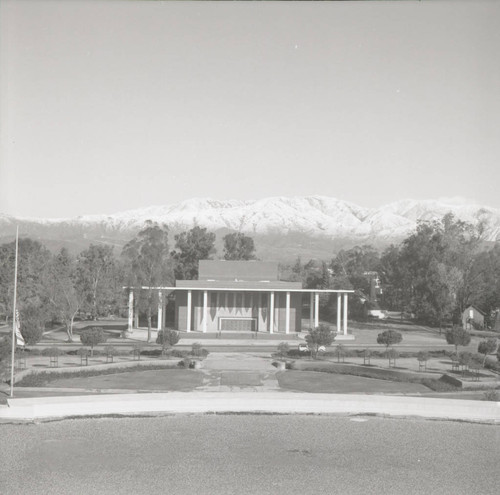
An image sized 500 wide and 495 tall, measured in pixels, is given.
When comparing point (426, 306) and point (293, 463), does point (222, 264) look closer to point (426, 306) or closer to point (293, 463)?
point (426, 306)

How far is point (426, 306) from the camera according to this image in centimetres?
5775

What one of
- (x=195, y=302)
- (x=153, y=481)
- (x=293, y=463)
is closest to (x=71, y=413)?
(x=153, y=481)

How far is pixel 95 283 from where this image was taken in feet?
179

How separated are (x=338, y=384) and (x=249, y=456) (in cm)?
1216

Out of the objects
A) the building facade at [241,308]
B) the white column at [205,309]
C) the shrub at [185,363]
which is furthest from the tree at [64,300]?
the shrub at [185,363]

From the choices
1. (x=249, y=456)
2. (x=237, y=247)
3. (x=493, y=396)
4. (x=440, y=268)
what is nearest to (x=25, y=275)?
(x=237, y=247)

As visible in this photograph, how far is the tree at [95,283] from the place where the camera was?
2049 inches

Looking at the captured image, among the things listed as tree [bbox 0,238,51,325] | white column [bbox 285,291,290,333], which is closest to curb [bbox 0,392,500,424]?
tree [bbox 0,238,51,325]

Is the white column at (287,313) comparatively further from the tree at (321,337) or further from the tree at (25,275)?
the tree at (25,275)

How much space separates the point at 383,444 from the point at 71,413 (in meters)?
9.13

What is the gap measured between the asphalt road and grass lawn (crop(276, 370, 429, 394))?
6.08 m

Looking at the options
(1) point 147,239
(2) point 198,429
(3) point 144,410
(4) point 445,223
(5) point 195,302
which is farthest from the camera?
(4) point 445,223

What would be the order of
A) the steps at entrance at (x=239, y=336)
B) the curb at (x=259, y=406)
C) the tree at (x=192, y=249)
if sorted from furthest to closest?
1. the tree at (x=192, y=249)
2. the steps at entrance at (x=239, y=336)
3. the curb at (x=259, y=406)

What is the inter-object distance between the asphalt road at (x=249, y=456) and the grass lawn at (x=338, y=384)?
19.9 feet
